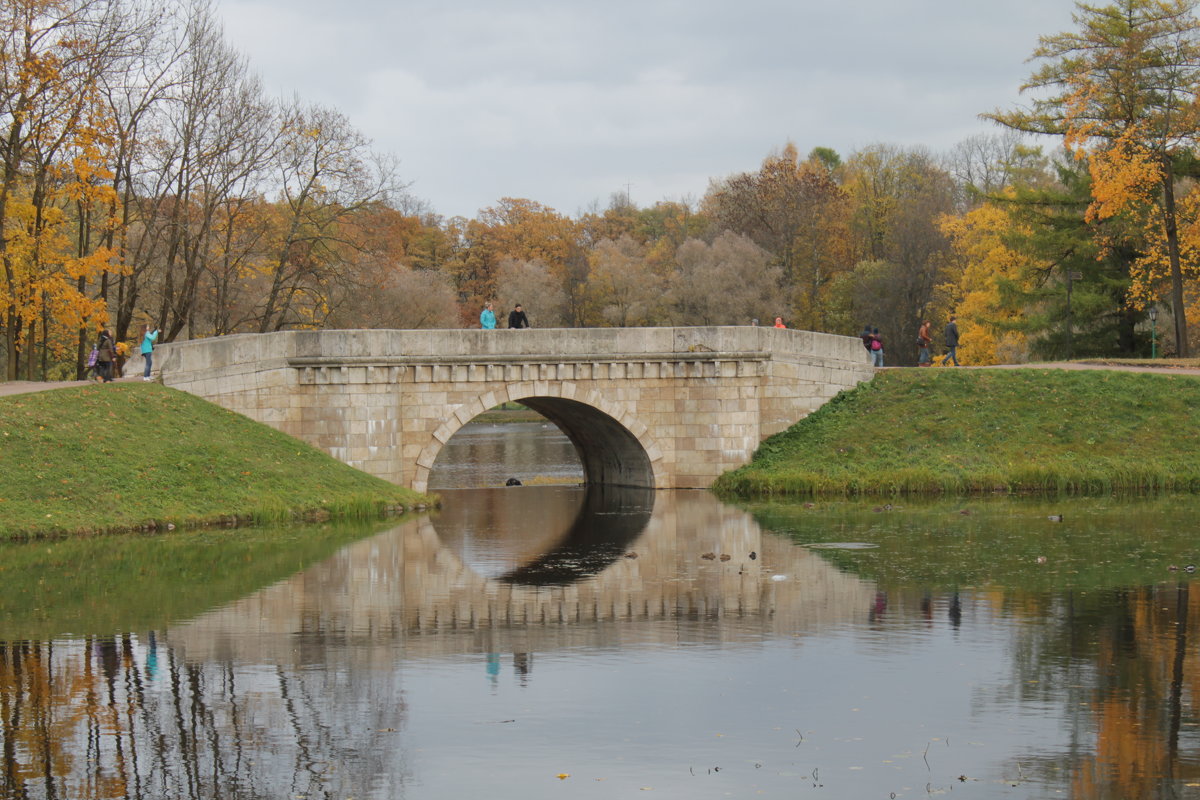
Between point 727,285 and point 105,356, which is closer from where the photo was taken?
point 105,356

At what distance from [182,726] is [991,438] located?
23.4 metres

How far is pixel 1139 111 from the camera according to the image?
39.3 m

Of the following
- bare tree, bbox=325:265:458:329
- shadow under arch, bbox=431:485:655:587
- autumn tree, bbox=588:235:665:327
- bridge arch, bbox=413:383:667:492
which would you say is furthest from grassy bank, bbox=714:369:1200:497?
autumn tree, bbox=588:235:665:327

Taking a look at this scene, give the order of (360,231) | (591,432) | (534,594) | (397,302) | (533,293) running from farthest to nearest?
1. (533,293)
2. (397,302)
3. (360,231)
4. (591,432)
5. (534,594)

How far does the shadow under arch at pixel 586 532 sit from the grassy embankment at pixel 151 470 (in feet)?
8.56

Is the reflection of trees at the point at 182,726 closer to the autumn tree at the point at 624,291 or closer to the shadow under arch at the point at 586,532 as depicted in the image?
the shadow under arch at the point at 586,532

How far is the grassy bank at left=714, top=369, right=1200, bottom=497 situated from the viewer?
3081cm

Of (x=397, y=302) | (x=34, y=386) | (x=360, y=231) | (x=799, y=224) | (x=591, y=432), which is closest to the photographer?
(x=34, y=386)

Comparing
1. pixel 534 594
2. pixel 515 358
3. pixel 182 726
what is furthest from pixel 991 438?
pixel 182 726

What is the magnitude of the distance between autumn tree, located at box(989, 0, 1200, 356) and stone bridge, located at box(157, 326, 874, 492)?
9.86 metres

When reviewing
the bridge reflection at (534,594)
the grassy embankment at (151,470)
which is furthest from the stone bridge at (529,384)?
the bridge reflection at (534,594)

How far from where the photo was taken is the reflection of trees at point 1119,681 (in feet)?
36.6

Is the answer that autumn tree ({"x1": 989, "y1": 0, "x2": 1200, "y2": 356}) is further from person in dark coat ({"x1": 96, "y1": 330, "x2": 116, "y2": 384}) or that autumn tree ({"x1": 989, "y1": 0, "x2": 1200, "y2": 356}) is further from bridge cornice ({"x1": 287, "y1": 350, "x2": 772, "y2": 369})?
person in dark coat ({"x1": 96, "y1": 330, "x2": 116, "y2": 384})

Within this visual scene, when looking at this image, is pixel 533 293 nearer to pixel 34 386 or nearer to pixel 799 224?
pixel 799 224
